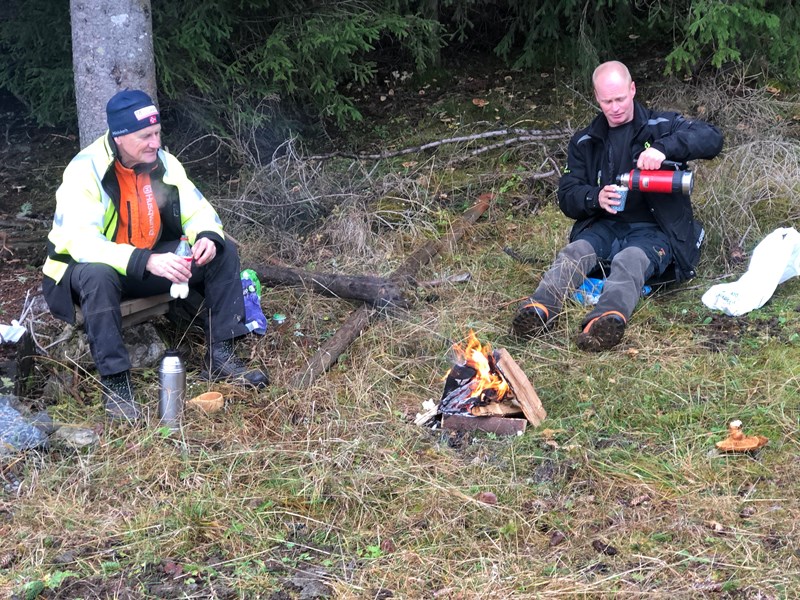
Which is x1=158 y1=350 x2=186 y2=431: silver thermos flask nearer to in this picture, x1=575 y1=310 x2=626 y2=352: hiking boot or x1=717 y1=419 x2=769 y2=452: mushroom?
x1=575 y1=310 x2=626 y2=352: hiking boot

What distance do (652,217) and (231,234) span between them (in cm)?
313

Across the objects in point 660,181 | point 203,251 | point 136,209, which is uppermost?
point 660,181

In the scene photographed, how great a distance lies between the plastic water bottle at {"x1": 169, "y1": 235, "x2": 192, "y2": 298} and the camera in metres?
4.52

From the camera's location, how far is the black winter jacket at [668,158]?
504 centimetres

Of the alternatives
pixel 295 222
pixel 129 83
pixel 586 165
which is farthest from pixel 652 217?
pixel 129 83

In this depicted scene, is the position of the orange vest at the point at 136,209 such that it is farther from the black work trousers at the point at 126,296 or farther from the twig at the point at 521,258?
the twig at the point at 521,258

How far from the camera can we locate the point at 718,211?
5910mm

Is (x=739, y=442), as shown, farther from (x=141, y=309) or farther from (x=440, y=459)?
(x=141, y=309)

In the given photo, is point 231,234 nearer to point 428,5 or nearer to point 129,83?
point 129,83

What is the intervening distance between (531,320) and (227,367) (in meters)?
1.68

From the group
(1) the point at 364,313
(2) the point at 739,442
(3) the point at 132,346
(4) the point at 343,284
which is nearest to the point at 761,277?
(2) the point at 739,442

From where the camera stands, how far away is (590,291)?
5.20 metres

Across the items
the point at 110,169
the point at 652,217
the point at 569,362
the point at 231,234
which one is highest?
the point at 110,169

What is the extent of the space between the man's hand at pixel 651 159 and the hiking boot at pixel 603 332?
0.92 meters
